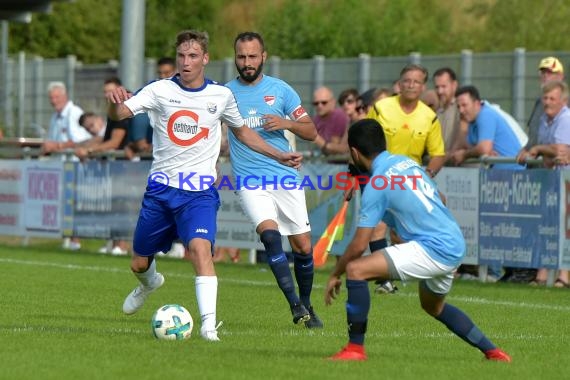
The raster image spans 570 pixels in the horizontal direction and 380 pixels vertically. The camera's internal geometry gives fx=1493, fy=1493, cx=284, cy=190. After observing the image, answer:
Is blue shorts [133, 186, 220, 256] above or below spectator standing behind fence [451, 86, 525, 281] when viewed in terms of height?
below

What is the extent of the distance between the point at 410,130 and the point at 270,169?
2677 millimetres

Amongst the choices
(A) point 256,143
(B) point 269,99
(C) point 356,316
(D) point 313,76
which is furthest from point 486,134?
(D) point 313,76

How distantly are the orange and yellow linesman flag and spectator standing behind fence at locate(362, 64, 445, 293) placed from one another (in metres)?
2.26

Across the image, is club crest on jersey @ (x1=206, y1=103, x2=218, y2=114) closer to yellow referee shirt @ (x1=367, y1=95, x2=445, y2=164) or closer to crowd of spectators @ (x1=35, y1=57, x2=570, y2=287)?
crowd of spectators @ (x1=35, y1=57, x2=570, y2=287)

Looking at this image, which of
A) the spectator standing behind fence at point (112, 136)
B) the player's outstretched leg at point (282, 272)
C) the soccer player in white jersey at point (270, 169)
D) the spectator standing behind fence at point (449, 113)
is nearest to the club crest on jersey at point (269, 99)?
the soccer player in white jersey at point (270, 169)

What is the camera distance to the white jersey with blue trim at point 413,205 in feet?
29.6

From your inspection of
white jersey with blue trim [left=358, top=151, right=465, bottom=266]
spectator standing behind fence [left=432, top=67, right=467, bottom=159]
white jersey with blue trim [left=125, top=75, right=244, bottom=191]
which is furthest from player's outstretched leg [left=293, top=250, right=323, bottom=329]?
spectator standing behind fence [left=432, top=67, right=467, bottom=159]

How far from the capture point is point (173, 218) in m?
11.2

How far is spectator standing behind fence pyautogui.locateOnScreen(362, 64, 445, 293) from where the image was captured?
1476cm

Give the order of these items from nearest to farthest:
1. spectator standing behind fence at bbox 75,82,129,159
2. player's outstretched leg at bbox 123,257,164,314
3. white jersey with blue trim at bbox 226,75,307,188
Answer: player's outstretched leg at bbox 123,257,164,314 < white jersey with blue trim at bbox 226,75,307,188 < spectator standing behind fence at bbox 75,82,129,159

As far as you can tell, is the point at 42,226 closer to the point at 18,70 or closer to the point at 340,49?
the point at 18,70

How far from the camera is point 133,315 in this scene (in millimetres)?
12516

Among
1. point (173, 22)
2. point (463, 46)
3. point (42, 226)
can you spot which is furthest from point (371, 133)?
point (173, 22)

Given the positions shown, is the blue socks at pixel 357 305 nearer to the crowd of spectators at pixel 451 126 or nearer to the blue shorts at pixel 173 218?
the blue shorts at pixel 173 218
